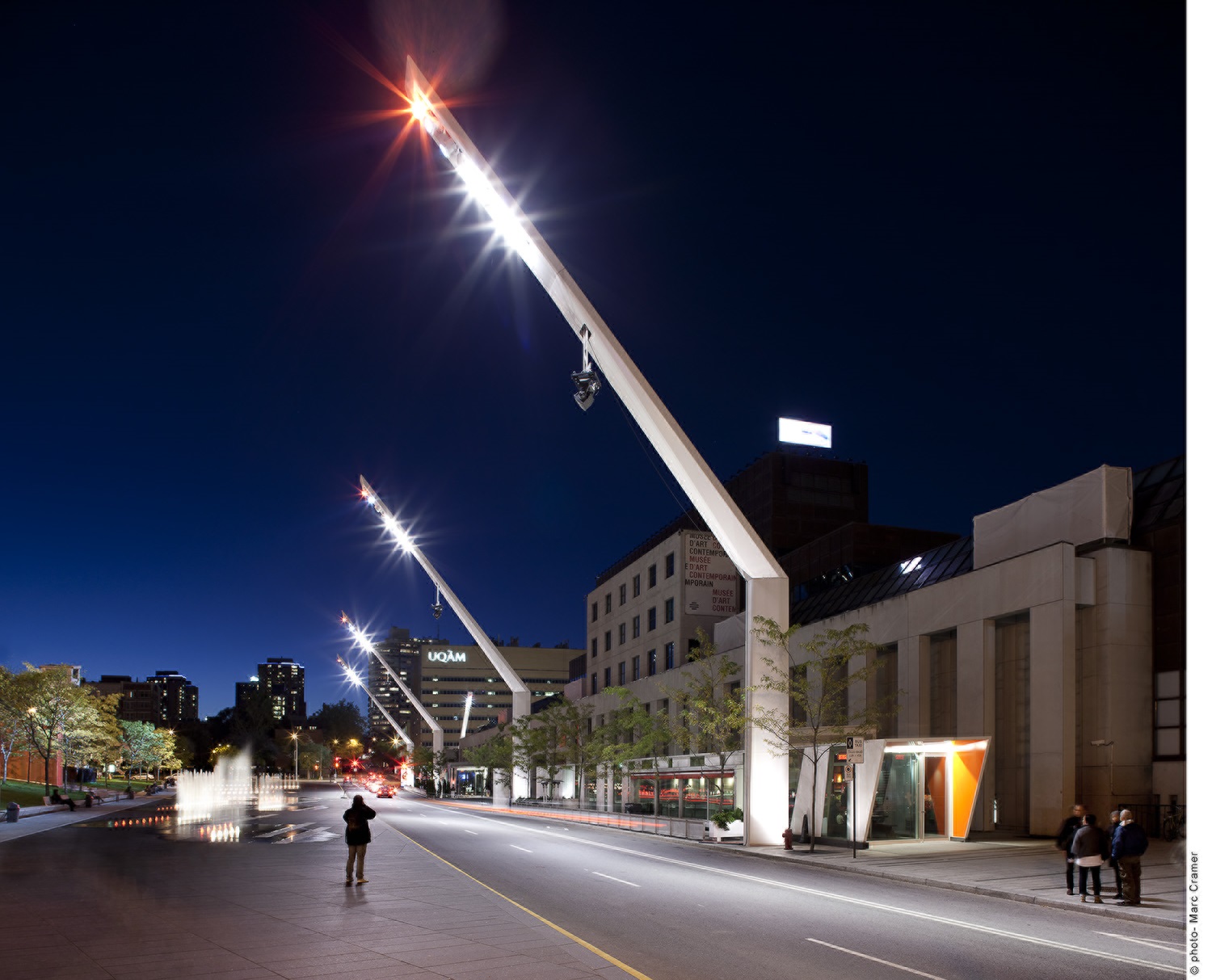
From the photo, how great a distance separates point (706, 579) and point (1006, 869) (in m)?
42.0

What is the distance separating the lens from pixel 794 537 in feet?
279

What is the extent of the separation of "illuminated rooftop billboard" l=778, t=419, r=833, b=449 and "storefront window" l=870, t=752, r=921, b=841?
53.9m

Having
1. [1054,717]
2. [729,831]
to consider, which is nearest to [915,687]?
[1054,717]

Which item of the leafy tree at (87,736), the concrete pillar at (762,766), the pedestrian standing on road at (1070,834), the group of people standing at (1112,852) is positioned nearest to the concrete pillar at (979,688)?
the concrete pillar at (762,766)

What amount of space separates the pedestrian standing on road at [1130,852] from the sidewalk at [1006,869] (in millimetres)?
240

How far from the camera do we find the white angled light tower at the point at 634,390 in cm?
3120

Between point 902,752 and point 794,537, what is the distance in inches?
2181

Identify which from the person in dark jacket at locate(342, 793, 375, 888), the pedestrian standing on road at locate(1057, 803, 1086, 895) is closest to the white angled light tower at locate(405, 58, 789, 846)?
the pedestrian standing on road at locate(1057, 803, 1086, 895)

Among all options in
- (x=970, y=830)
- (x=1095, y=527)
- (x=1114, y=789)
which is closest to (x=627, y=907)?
(x=970, y=830)

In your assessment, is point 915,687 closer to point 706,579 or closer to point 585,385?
point 585,385

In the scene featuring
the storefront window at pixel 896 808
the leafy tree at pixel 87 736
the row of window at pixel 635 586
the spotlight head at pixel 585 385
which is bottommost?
the leafy tree at pixel 87 736

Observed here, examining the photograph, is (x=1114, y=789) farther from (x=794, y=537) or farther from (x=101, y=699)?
(x=101, y=699)

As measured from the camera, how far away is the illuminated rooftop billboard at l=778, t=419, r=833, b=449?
83562 mm

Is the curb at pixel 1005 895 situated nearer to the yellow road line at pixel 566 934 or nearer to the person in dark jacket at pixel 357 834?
the yellow road line at pixel 566 934
